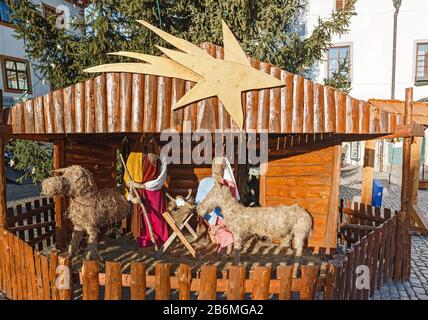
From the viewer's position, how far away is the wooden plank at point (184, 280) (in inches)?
132

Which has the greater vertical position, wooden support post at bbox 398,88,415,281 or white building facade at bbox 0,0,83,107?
white building facade at bbox 0,0,83,107

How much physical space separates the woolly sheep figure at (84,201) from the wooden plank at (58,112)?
2.17ft

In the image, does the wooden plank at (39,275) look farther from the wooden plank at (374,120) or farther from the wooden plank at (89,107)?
the wooden plank at (374,120)

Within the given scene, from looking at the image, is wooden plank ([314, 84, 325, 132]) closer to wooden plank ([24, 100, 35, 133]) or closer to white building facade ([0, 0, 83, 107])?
wooden plank ([24, 100, 35, 133])

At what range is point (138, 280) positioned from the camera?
11.4ft

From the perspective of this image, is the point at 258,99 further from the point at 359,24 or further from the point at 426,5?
the point at 426,5

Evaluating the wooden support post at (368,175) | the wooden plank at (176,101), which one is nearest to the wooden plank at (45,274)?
the wooden plank at (176,101)

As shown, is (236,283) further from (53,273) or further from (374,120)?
(374,120)

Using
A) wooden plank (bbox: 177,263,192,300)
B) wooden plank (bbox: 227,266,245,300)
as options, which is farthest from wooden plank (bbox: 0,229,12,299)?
wooden plank (bbox: 227,266,245,300)

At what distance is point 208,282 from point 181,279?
31 cm

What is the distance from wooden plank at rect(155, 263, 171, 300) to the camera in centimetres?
337

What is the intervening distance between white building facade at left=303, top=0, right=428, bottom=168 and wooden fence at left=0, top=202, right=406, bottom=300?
1785cm

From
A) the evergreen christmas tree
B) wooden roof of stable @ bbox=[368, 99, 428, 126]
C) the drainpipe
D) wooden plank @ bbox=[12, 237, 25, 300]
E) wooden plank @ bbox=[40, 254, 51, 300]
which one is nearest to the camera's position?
wooden plank @ bbox=[40, 254, 51, 300]

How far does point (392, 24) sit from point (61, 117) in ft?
70.7
